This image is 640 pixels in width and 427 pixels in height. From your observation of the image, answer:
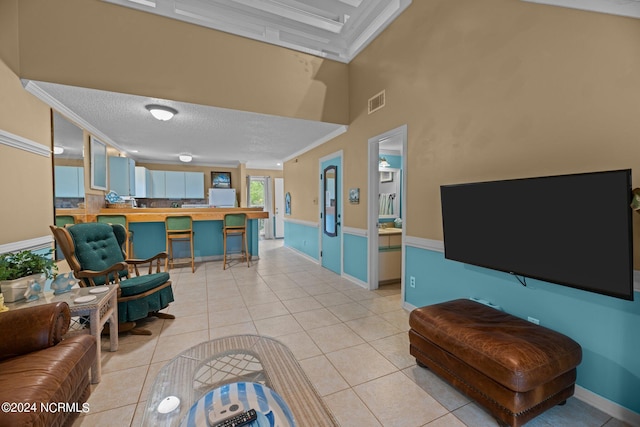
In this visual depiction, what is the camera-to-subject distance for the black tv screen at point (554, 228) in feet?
4.63

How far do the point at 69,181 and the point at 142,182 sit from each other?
3624mm

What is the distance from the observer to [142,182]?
673 cm

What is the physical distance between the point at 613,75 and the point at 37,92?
16.5ft

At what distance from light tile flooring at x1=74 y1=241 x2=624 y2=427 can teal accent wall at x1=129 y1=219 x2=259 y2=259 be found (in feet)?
5.05

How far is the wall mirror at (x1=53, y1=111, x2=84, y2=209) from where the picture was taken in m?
3.11

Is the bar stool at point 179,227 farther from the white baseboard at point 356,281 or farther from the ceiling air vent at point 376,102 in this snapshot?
the ceiling air vent at point 376,102

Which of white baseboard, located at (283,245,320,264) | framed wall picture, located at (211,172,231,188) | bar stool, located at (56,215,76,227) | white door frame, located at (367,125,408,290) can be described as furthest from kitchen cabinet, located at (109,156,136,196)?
white door frame, located at (367,125,408,290)

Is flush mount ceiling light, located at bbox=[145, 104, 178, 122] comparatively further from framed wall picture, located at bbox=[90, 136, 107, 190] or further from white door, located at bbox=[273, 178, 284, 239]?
white door, located at bbox=[273, 178, 284, 239]

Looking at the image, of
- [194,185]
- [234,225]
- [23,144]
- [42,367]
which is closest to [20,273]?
[42,367]

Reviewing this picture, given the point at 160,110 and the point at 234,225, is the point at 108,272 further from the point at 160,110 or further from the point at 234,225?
the point at 234,225

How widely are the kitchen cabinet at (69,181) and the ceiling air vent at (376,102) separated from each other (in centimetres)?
404

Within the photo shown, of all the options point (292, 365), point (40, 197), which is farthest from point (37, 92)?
point (292, 365)

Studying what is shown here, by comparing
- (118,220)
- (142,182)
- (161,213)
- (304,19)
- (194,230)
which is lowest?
(194,230)

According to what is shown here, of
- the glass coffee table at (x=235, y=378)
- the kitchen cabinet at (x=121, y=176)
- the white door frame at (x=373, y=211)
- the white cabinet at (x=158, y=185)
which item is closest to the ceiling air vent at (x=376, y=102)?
the white door frame at (x=373, y=211)
